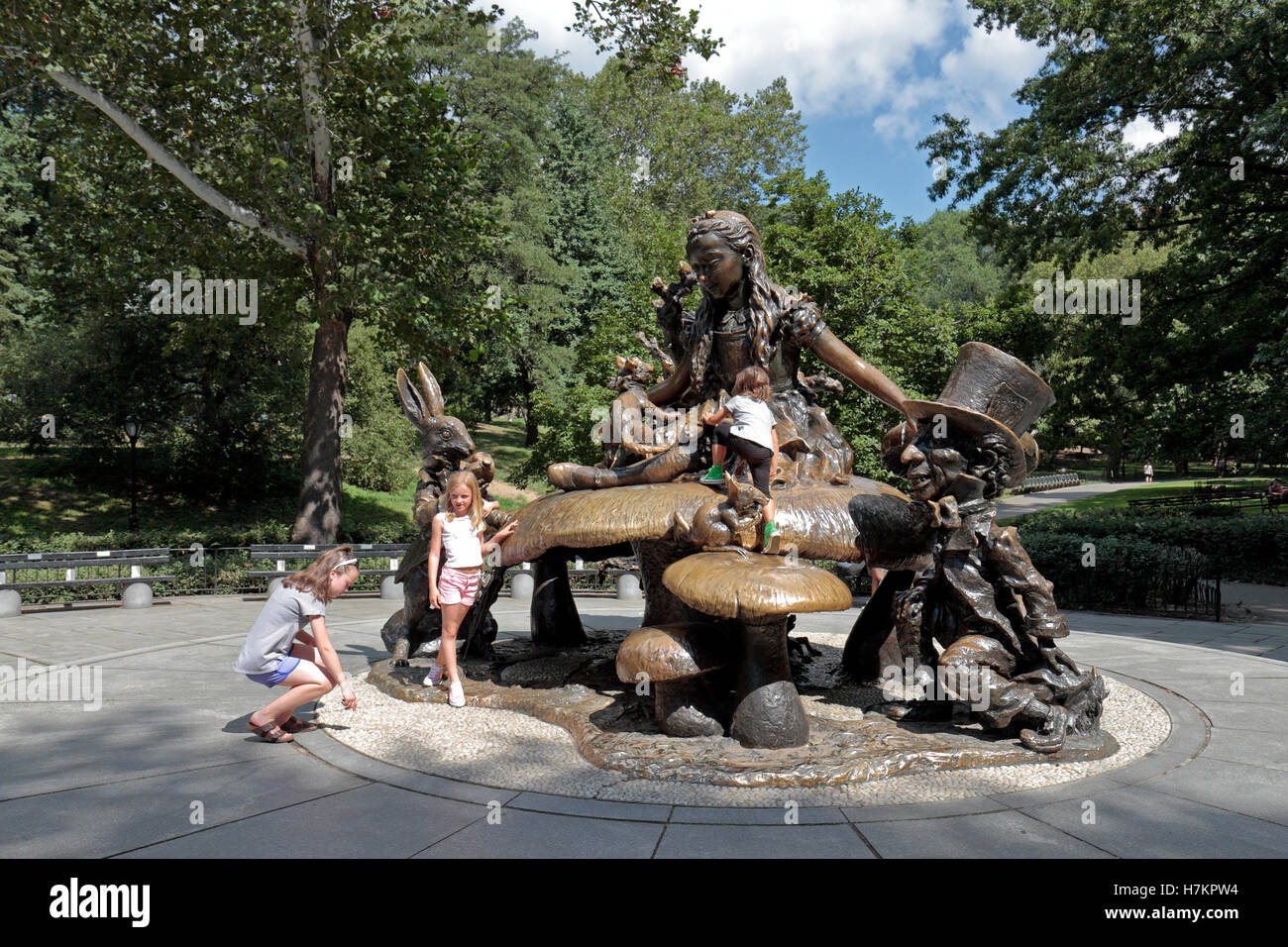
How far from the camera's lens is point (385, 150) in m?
16.7

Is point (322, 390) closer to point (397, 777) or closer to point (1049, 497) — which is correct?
point (397, 777)

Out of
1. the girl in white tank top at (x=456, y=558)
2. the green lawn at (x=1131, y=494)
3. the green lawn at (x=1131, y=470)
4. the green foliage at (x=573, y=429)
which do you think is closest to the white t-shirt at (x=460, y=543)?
the girl in white tank top at (x=456, y=558)

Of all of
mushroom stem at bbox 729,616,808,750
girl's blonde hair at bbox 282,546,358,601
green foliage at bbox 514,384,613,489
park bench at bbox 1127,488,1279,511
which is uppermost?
green foliage at bbox 514,384,613,489

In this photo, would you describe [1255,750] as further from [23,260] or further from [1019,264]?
[23,260]

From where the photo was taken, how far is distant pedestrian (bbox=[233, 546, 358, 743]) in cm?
521

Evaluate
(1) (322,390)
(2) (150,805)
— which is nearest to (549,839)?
(2) (150,805)

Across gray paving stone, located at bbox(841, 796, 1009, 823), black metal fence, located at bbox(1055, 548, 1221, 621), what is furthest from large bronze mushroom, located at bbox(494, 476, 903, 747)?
black metal fence, located at bbox(1055, 548, 1221, 621)

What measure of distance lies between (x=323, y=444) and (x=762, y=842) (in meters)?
15.2

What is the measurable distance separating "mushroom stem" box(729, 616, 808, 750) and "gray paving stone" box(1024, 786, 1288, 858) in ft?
4.27

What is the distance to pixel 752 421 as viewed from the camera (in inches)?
200

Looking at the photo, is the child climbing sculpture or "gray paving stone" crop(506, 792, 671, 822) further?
the child climbing sculpture

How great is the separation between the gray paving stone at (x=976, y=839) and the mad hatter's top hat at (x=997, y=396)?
2368 mm

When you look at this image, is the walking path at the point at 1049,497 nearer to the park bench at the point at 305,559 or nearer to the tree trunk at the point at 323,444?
the park bench at the point at 305,559

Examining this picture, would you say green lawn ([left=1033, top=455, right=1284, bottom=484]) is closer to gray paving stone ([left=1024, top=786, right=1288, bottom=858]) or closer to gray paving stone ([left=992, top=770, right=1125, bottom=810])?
gray paving stone ([left=992, top=770, right=1125, bottom=810])
